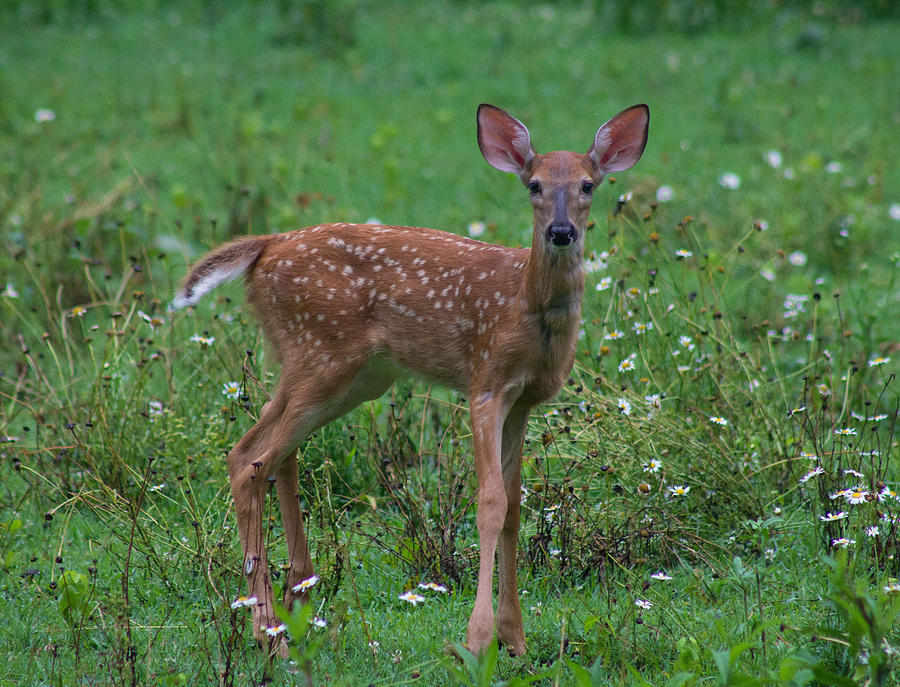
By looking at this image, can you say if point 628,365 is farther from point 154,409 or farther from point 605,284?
point 154,409

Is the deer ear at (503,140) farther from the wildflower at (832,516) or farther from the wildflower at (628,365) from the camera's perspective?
the wildflower at (832,516)

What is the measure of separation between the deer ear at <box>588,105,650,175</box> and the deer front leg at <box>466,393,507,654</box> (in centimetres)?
103

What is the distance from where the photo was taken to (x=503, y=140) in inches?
174

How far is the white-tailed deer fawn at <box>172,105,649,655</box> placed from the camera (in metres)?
4.14

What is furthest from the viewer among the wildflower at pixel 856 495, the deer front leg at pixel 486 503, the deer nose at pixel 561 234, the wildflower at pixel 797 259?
the wildflower at pixel 797 259

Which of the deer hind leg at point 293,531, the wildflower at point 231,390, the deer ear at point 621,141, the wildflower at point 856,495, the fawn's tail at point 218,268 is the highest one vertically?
the deer ear at point 621,141

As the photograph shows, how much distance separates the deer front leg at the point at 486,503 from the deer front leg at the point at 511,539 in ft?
0.57

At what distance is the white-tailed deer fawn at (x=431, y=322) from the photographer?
4.14 metres

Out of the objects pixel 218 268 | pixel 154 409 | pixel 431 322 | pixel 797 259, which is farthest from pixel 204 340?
pixel 797 259

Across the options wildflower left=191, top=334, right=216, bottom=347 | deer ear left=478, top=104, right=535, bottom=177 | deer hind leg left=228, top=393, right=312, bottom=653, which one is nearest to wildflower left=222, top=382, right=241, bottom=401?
wildflower left=191, top=334, right=216, bottom=347

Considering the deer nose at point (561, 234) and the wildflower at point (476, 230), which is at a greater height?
the deer nose at point (561, 234)

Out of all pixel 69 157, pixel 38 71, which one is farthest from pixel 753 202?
pixel 38 71

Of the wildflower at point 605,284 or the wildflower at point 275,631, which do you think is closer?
the wildflower at point 275,631

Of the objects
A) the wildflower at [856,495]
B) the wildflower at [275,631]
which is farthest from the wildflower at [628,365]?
the wildflower at [275,631]
